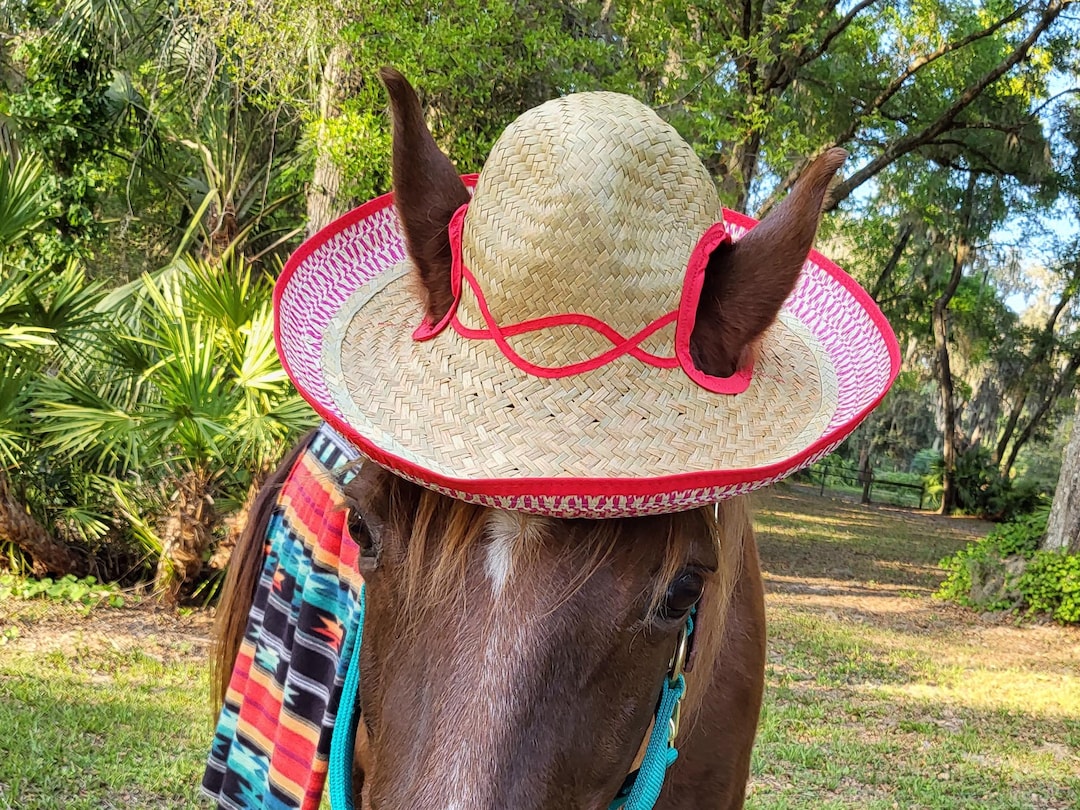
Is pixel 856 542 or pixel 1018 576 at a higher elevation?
pixel 1018 576

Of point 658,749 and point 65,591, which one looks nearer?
point 658,749

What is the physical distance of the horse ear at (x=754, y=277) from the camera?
1530 millimetres

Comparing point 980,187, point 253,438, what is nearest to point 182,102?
point 253,438

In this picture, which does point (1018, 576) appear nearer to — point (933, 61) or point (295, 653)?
point (933, 61)

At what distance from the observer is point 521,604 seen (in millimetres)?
1355

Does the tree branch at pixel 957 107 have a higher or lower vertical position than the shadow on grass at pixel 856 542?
higher

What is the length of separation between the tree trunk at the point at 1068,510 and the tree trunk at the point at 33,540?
10143 millimetres

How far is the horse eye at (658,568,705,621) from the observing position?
1.48m

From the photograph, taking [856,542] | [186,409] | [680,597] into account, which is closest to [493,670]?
[680,597]

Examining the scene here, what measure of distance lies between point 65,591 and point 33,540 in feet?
1.65

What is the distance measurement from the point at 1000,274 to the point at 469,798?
28.1 meters

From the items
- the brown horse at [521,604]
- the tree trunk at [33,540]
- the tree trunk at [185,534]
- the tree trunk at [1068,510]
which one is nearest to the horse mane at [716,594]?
the brown horse at [521,604]

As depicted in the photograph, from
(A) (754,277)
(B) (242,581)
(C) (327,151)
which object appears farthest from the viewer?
(C) (327,151)

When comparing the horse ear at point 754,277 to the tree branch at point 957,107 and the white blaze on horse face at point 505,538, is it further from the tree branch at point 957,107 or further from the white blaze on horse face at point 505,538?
the tree branch at point 957,107
